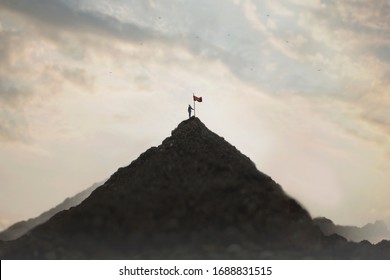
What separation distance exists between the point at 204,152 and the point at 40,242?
1427 centimetres

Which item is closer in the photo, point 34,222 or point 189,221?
point 189,221

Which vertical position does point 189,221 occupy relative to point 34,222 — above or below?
below

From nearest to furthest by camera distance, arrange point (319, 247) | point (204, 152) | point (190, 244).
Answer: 1. point (190, 244)
2. point (319, 247)
3. point (204, 152)

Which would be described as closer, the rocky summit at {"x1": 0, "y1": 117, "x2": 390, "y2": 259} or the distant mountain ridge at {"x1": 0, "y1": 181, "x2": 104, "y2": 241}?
the rocky summit at {"x1": 0, "y1": 117, "x2": 390, "y2": 259}

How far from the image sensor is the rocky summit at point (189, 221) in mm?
33781

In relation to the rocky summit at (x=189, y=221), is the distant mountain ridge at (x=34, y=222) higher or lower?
higher

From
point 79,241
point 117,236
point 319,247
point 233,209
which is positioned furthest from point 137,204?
point 319,247

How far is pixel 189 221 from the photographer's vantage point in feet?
114

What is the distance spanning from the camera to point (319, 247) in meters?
35.9

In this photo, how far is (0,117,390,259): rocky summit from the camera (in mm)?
33781

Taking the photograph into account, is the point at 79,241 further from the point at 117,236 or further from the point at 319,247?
the point at 319,247

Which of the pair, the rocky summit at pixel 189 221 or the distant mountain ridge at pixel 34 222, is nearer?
the rocky summit at pixel 189 221

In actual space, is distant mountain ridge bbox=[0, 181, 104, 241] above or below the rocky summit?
above

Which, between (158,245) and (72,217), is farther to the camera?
(72,217)
